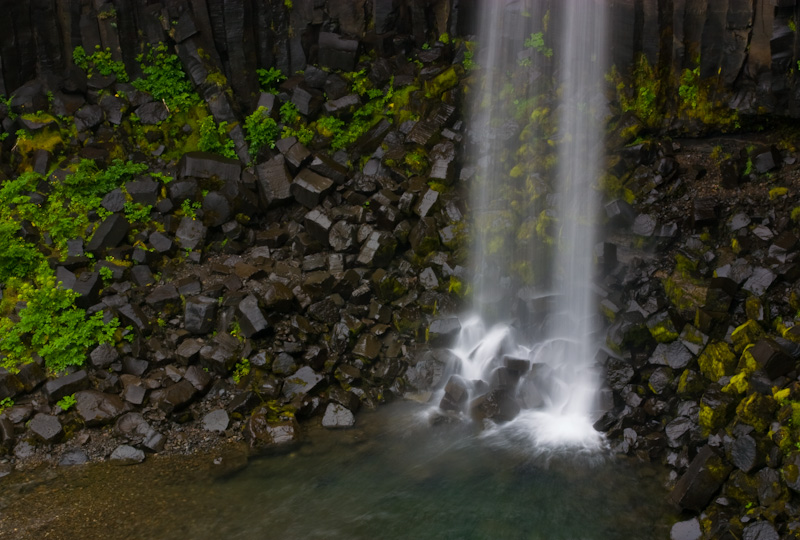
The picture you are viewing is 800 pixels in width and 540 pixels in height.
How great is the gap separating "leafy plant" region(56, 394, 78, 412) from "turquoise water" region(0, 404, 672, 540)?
127cm

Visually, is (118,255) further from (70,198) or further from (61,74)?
(61,74)

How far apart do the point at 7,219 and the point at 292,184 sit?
20.7 feet

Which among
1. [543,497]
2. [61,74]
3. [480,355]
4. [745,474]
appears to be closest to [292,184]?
[480,355]

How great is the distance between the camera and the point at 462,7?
16.5 metres

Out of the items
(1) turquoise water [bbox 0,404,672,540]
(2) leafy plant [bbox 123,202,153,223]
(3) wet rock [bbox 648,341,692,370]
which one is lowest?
(1) turquoise water [bbox 0,404,672,540]

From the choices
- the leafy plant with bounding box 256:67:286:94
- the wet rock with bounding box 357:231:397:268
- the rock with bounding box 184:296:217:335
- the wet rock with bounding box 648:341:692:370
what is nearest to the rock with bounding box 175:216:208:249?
the rock with bounding box 184:296:217:335

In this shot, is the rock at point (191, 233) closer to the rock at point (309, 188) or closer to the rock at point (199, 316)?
the rock at point (199, 316)

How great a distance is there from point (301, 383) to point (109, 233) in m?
5.64

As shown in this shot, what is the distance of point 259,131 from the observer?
1541 centimetres

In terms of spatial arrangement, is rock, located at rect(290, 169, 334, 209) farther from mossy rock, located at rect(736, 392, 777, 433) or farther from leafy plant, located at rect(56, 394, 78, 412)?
mossy rock, located at rect(736, 392, 777, 433)

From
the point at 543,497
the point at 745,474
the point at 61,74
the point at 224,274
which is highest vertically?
the point at 61,74

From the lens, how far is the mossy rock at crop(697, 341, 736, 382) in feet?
31.4

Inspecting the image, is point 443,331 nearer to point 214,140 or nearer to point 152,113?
point 214,140

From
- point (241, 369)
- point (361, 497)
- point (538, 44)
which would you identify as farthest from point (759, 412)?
point (538, 44)
